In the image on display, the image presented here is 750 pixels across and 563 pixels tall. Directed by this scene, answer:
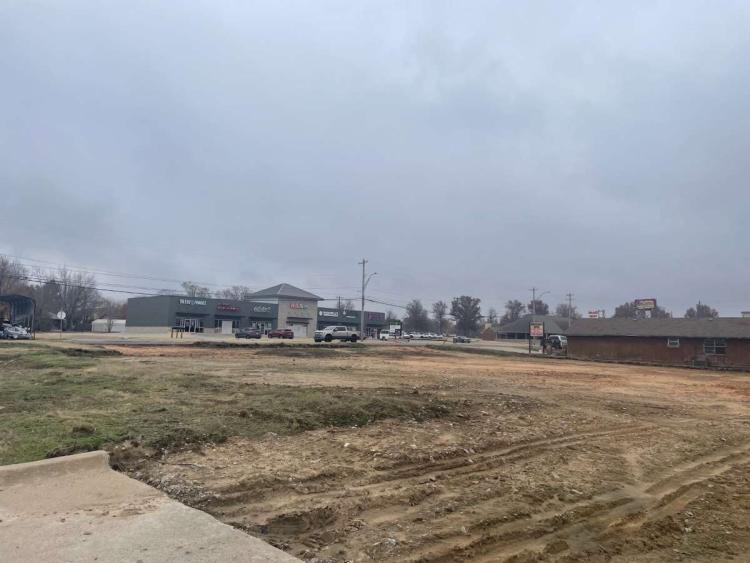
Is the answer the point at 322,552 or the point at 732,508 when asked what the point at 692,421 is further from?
the point at 322,552

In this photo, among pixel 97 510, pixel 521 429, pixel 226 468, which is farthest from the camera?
pixel 521 429

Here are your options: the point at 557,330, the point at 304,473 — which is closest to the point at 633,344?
the point at 304,473

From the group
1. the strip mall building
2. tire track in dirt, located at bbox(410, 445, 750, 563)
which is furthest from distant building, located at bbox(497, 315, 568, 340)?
tire track in dirt, located at bbox(410, 445, 750, 563)

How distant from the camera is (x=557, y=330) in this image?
11262cm

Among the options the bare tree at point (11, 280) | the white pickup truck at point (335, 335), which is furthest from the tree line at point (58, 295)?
the white pickup truck at point (335, 335)

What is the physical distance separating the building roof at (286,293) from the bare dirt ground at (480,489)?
93.9 metres

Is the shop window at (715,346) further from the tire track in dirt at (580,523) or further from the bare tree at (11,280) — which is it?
the bare tree at (11,280)

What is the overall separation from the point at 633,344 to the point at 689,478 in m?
47.1

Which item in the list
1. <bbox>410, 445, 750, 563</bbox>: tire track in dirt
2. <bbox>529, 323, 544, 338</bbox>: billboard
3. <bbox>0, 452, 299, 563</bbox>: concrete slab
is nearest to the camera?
<bbox>0, 452, 299, 563</bbox>: concrete slab

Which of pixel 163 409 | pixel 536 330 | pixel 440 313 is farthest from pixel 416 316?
pixel 163 409

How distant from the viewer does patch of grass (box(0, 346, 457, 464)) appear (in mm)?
8312

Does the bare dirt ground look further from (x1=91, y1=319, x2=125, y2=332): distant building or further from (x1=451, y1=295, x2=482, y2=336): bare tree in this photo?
(x1=451, y1=295, x2=482, y2=336): bare tree

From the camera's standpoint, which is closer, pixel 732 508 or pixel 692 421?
pixel 732 508

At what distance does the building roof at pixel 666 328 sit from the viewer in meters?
44.9
